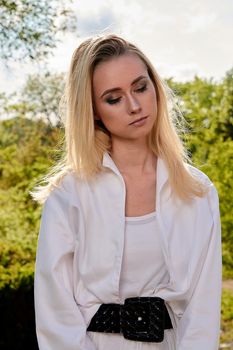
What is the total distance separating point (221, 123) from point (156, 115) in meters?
7.72

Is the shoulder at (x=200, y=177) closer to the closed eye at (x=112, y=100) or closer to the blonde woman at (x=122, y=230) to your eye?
the blonde woman at (x=122, y=230)

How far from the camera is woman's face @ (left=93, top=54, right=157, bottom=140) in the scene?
2814mm

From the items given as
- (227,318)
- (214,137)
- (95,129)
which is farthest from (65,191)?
(227,318)

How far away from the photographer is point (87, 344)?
9.18 ft

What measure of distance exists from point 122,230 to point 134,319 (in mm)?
349

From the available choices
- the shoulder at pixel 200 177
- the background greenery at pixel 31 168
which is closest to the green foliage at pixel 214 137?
the background greenery at pixel 31 168

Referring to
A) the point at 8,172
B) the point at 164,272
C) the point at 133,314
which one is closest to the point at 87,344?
the point at 133,314

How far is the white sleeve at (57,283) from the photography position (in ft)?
9.27

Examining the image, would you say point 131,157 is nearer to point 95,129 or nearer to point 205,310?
point 95,129

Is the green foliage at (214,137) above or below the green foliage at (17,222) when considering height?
above

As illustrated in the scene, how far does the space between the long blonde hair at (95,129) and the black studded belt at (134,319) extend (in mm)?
469

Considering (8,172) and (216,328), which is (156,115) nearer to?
(216,328)

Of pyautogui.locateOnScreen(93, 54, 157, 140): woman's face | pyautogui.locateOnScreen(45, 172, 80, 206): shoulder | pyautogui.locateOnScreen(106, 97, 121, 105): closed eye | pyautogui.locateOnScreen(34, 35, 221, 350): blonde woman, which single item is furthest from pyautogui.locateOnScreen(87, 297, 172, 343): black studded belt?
pyautogui.locateOnScreen(106, 97, 121, 105): closed eye

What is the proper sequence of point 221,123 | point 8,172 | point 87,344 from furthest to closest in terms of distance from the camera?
point 8,172 → point 221,123 → point 87,344
